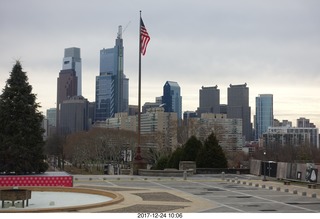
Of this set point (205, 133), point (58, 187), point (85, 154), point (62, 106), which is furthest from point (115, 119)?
point (58, 187)

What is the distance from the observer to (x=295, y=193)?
25.8 metres

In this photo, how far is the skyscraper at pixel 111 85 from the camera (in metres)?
96.2

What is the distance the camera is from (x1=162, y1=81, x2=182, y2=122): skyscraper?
10370cm

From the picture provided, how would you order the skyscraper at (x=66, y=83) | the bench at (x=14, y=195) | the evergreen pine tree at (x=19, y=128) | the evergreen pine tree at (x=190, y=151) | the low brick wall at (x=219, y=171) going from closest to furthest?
the bench at (x=14, y=195), the evergreen pine tree at (x=19, y=128), the low brick wall at (x=219, y=171), the evergreen pine tree at (x=190, y=151), the skyscraper at (x=66, y=83)

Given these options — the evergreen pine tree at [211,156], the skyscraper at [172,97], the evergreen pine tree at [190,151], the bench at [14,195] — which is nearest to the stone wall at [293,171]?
the evergreen pine tree at [211,156]

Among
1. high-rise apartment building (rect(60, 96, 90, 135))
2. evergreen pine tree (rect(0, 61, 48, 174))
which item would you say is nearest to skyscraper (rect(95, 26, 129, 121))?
high-rise apartment building (rect(60, 96, 90, 135))

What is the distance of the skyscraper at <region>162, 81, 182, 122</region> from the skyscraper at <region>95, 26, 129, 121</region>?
10.7 m

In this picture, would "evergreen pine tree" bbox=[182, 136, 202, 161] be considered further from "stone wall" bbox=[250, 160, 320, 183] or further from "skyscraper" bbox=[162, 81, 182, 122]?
"skyscraper" bbox=[162, 81, 182, 122]

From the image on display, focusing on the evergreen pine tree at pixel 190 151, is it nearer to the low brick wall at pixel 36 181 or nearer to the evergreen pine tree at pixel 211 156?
the evergreen pine tree at pixel 211 156

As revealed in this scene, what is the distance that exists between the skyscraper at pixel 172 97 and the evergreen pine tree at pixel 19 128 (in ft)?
195

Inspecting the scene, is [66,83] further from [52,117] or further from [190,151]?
[52,117]

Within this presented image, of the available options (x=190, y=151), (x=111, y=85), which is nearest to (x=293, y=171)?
(x=190, y=151)

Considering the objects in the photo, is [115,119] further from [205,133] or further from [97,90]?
[205,133]

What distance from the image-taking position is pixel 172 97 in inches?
4269
